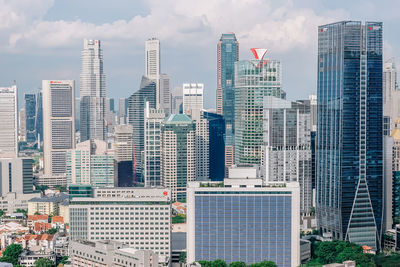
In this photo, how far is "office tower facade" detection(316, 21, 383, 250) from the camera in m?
32.9

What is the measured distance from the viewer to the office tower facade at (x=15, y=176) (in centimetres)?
4906

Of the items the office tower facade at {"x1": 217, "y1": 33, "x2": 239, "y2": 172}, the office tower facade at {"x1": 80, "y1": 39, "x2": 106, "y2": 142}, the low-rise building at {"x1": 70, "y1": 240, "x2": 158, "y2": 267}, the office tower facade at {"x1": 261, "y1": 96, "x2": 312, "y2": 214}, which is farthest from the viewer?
the office tower facade at {"x1": 80, "y1": 39, "x2": 106, "y2": 142}

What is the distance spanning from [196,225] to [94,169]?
914 inches

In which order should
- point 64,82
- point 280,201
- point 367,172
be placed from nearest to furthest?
1. point 280,201
2. point 367,172
3. point 64,82

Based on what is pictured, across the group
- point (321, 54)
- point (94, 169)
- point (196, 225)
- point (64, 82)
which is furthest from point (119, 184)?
point (196, 225)

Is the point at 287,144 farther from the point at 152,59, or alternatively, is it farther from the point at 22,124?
the point at 22,124

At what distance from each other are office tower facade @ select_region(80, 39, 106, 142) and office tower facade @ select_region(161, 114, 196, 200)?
1152 inches

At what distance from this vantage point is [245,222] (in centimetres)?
2659

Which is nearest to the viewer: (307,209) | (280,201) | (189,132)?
(280,201)

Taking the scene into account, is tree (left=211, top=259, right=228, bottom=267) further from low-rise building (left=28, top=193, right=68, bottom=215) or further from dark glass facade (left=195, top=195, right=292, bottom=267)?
low-rise building (left=28, top=193, right=68, bottom=215)

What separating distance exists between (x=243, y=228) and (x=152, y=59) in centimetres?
4521

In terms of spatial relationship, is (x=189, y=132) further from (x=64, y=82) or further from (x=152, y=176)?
(x=64, y=82)

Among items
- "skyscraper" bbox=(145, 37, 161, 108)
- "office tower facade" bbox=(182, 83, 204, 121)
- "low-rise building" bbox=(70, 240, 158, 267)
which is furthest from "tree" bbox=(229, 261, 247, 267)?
"skyscraper" bbox=(145, 37, 161, 108)

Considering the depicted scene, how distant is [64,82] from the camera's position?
227 ft
